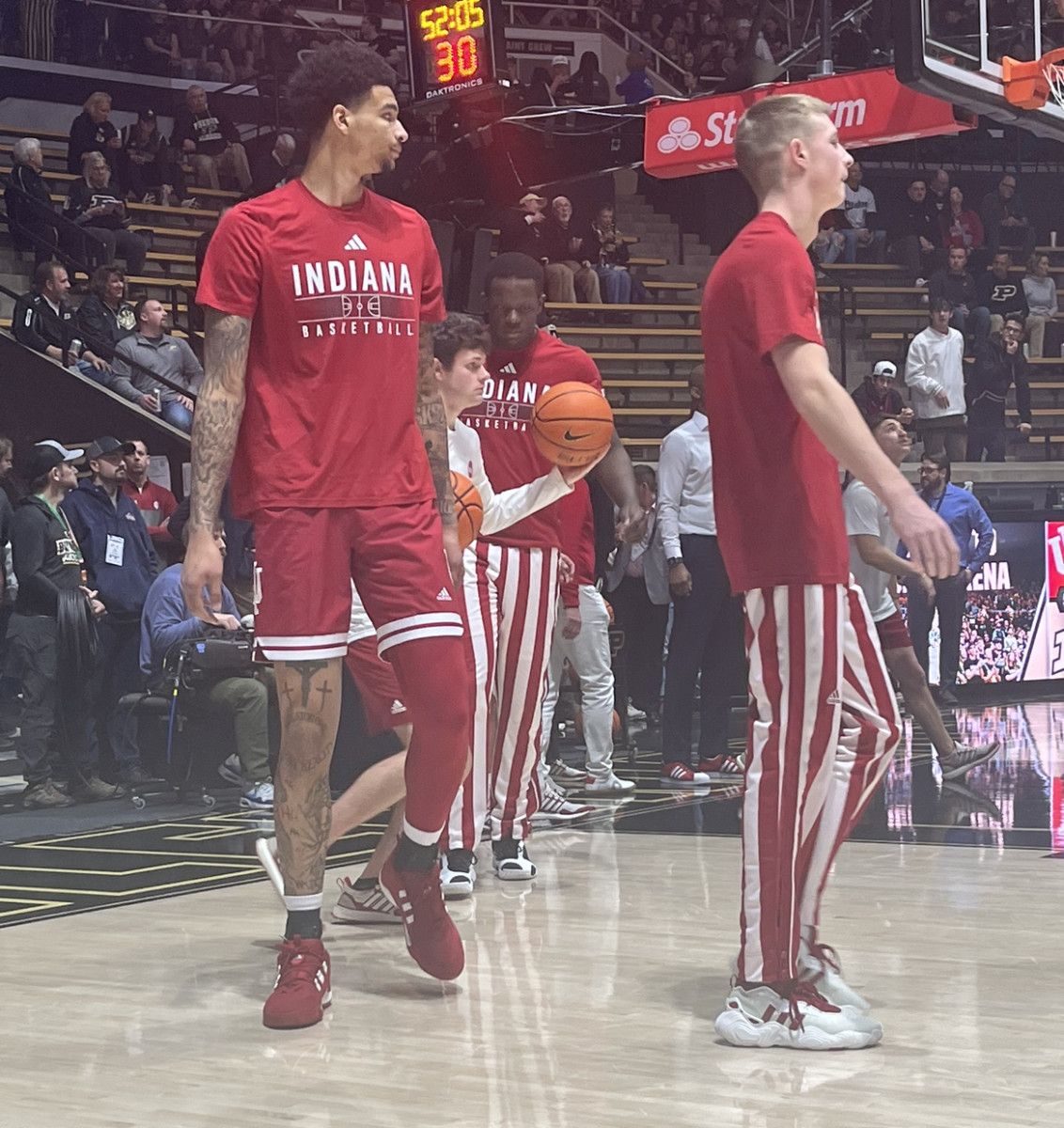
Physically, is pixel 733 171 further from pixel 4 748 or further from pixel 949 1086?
pixel 949 1086

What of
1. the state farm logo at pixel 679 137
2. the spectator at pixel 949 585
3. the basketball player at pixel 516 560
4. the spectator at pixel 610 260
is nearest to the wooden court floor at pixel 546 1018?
the basketball player at pixel 516 560

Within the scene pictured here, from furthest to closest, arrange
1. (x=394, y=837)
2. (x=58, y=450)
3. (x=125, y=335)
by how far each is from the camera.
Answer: (x=125, y=335) → (x=58, y=450) → (x=394, y=837)

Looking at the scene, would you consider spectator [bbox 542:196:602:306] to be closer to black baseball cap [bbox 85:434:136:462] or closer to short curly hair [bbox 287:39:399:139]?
black baseball cap [bbox 85:434:136:462]

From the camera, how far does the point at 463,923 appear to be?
198 inches

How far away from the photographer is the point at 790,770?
366 cm

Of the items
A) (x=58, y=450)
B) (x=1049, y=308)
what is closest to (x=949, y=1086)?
(x=58, y=450)

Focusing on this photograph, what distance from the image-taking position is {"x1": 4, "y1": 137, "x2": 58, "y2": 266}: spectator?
14.3 m

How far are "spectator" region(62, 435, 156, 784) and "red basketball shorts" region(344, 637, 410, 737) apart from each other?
14.0 feet

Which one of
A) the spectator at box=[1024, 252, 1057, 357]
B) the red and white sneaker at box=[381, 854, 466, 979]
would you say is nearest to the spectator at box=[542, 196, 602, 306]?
the spectator at box=[1024, 252, 1057, 357]

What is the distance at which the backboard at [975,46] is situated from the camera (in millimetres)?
9062

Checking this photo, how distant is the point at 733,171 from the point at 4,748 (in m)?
10.0

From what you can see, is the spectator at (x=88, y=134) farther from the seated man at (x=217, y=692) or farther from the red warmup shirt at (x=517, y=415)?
the red warmup shirt at (x=517, y=415)

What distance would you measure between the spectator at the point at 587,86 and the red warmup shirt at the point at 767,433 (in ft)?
53.8

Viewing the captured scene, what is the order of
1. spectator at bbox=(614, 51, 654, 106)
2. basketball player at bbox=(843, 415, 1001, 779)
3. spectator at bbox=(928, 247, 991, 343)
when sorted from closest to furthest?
basketball player at bbox=(843, 415, 1001, 779) < spectator at bbox=(928, 247, 991, 343) < spectator at bbox=(614, 51, 654, 106)
